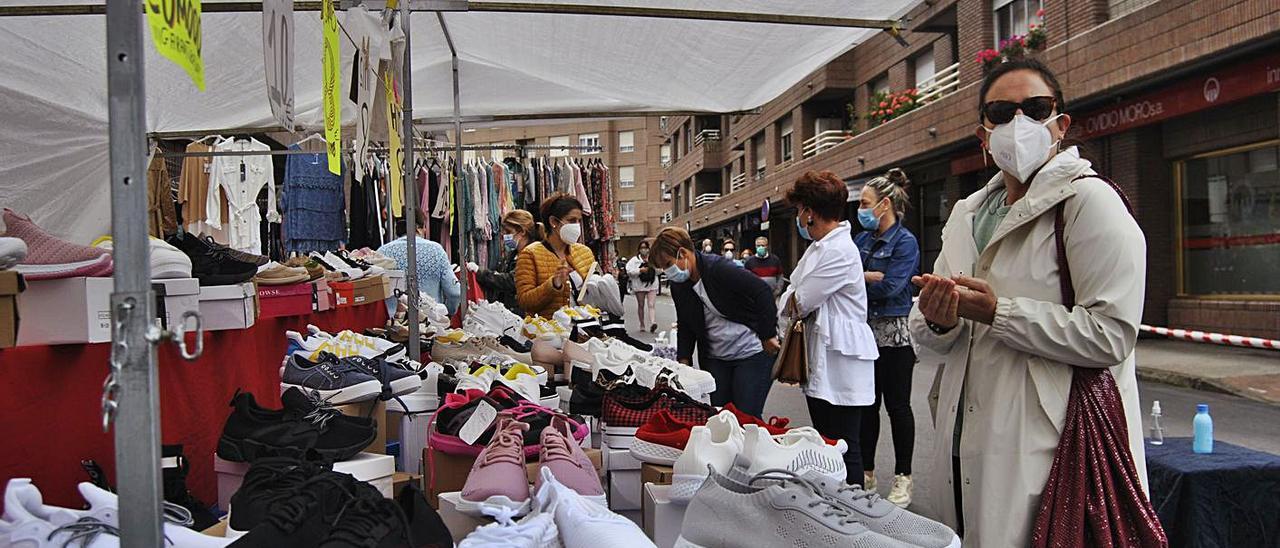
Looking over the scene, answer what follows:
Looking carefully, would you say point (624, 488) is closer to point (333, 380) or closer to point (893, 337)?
point (333, 380)

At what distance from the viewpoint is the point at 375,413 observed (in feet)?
8.90

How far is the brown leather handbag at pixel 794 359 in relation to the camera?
174 inches

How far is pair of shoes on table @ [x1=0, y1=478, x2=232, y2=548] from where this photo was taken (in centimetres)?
139

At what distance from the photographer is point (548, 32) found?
6.30 m

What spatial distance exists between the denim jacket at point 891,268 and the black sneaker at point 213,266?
332 cm

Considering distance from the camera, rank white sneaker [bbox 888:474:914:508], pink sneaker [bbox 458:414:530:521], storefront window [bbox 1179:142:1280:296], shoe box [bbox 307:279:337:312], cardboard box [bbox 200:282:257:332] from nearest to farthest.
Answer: pink sneaker [bbox 458:414:530:521] < cardboard box [bbox 200:282:257:332] < shoe box [bbox 307:279:337:312] < white sneaker [bbox 888:474:914:508] < storefront window [bbox 1179:142:1280:296]

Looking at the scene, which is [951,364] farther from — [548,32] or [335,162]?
[548,32]

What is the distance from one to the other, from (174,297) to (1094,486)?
259cm

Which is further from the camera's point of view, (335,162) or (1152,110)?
(1152,110)

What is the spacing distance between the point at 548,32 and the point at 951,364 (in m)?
4.74

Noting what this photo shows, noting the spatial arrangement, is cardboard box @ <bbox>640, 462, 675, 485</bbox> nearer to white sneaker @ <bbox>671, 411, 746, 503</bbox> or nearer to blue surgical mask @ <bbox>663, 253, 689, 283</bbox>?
white sneaker @ <bbox>671, 411, 746, 503</bbox>

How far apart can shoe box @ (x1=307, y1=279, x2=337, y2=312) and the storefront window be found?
12.5 metres

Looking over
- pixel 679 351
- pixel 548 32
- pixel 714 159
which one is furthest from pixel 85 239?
pixel 714 159

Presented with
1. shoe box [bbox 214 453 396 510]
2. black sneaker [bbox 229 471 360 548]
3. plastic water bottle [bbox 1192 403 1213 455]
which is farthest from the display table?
black sneaker [bbox 229 471 360 548]
